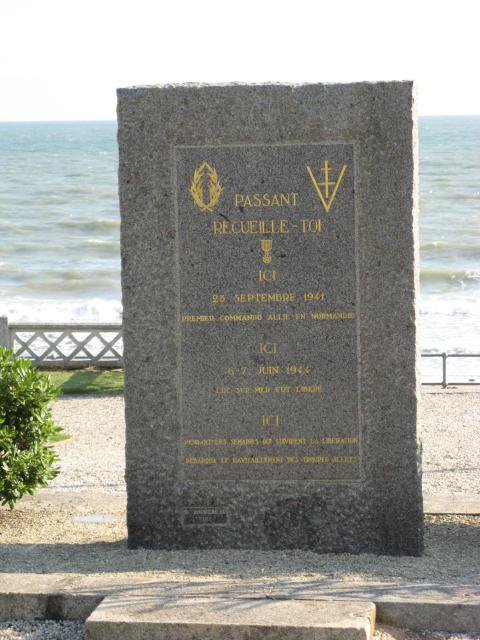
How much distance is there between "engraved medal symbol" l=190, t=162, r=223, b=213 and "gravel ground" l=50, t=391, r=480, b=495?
2640 mm

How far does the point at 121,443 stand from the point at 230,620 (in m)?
6.16

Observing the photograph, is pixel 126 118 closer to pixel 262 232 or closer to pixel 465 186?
pixel 262 232

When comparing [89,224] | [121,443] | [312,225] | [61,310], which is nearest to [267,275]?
[312,225]

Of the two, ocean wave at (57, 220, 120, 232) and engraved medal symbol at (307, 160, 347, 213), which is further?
ocean wave at (57, 220, 120, 232)

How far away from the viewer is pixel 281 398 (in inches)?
223

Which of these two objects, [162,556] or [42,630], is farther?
[162,556]

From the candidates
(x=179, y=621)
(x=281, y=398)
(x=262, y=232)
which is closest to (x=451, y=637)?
(x=179, y=621)

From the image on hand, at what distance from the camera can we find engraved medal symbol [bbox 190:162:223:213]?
557cm

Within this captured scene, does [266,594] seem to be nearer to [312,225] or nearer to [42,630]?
[42,630]

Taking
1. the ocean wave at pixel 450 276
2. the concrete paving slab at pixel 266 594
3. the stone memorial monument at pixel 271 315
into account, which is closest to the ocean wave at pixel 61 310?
the ocean wave at pixel 450 276

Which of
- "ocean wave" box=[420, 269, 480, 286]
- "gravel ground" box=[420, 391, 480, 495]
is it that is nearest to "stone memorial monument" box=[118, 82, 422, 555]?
"gravel ground" box=[420, 391, 480, 495]

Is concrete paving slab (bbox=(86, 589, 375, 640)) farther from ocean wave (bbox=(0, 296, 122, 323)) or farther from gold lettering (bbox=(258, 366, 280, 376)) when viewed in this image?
ocean wave (bbox=(0, 296, 122, 323))

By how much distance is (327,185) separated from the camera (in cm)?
553

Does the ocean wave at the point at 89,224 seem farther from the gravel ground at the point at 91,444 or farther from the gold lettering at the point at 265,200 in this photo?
the gold lettering at the point at 265,200
